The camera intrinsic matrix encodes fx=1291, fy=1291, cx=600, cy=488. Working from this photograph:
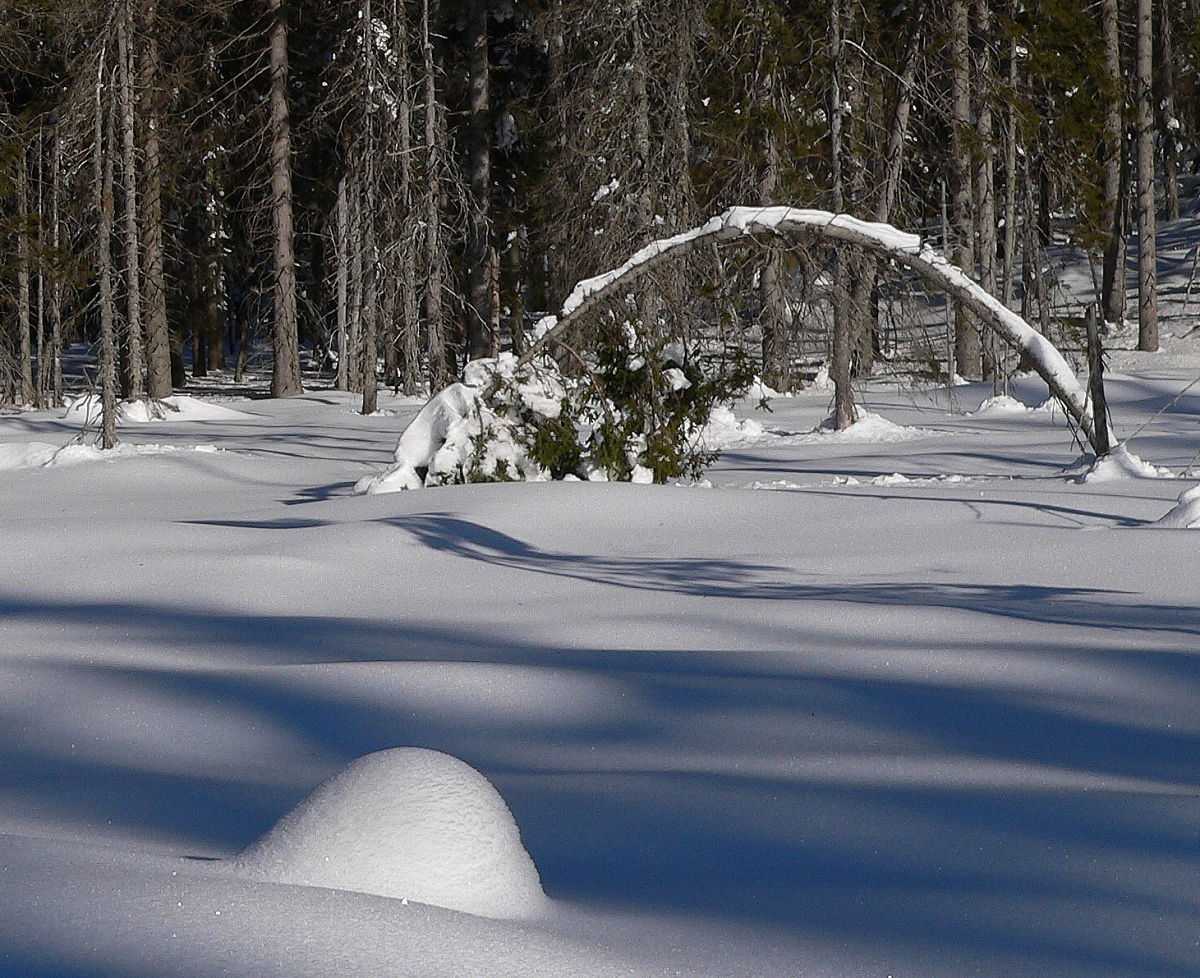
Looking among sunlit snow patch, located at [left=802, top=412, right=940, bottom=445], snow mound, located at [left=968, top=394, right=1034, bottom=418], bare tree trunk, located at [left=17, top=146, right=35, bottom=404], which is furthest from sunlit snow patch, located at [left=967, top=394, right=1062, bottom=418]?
bare tree trunk, located at [left=17, top=146, right=35, bottom=404]

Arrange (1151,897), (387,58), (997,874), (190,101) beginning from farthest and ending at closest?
(190,101) → (387,58) → (997,874) → (1151,897)

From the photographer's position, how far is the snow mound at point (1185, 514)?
683 cm

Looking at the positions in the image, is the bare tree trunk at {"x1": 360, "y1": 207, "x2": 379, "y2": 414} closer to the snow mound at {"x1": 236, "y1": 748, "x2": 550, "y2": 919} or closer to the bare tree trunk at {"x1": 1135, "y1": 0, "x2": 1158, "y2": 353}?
the bare tree trunk at {"x1": 1135, "y1": 0, "x2": 1158, "y2": 353}

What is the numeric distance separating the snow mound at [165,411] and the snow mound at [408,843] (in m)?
19.1

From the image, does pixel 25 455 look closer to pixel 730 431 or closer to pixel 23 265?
pixel 23 265

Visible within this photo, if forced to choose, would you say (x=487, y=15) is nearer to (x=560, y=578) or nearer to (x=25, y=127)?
(x=25, y=127)

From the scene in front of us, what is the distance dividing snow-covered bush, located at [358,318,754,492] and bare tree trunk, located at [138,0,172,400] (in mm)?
9526

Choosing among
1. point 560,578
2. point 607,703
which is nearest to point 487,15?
point 560,578

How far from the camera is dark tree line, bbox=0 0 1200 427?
14.8 metres

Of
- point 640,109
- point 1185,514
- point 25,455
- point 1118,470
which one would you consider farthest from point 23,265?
point 1185,514

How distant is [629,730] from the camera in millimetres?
3756

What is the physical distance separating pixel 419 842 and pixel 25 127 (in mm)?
24431

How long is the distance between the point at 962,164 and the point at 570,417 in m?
9.93

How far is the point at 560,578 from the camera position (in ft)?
22.0
